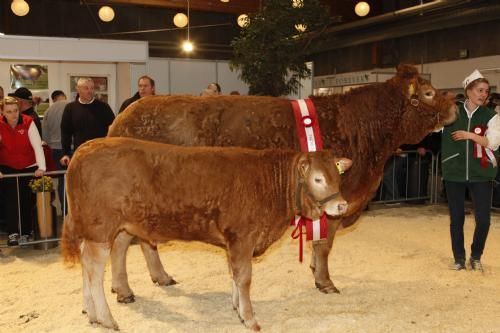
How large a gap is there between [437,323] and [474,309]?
1.69 feet

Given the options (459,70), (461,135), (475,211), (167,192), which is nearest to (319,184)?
(167,192)

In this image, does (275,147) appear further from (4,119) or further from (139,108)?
(4,119)

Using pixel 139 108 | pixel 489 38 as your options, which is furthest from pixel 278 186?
pixel 489 38

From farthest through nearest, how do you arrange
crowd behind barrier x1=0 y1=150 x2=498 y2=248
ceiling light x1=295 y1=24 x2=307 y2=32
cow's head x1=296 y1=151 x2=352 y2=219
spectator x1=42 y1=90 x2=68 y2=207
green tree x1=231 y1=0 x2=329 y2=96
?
crowd behind barrier x1=0 y1=150 x2=498 y2=248 < ceiling light x1=295 y1=24 x2=307 y2=32 < green tree x1=231 y1=0 x2=329 y2=96 < spectator x1=42 y1=90 x2=68 y2=207 < cow's head x1=296 y1=151 x2=352 y2=219

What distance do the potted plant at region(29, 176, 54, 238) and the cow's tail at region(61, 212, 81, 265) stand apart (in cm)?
260

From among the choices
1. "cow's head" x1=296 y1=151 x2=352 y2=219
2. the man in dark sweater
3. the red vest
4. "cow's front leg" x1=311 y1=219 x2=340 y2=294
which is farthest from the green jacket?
the red vest

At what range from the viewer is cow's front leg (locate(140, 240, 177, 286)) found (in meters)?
5.11

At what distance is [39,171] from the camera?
639 centimetres

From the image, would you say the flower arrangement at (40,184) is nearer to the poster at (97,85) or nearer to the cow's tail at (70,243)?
the cow's tail at (70,243)

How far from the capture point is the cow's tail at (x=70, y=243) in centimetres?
407

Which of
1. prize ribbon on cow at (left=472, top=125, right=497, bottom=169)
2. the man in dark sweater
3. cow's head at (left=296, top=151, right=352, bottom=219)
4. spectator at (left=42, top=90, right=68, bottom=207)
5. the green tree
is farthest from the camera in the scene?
the green tree

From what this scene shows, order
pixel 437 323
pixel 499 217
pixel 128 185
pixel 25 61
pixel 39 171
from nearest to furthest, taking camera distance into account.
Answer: pixel 128 185 < pixel 437 323 < pixel 39 171 < pixel 499 217 < pixel 25 61

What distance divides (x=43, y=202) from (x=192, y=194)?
3470 millimetres

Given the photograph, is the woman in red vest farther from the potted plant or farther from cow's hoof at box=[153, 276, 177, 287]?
cow's hoof at box=[153, 276, 177, 287]
